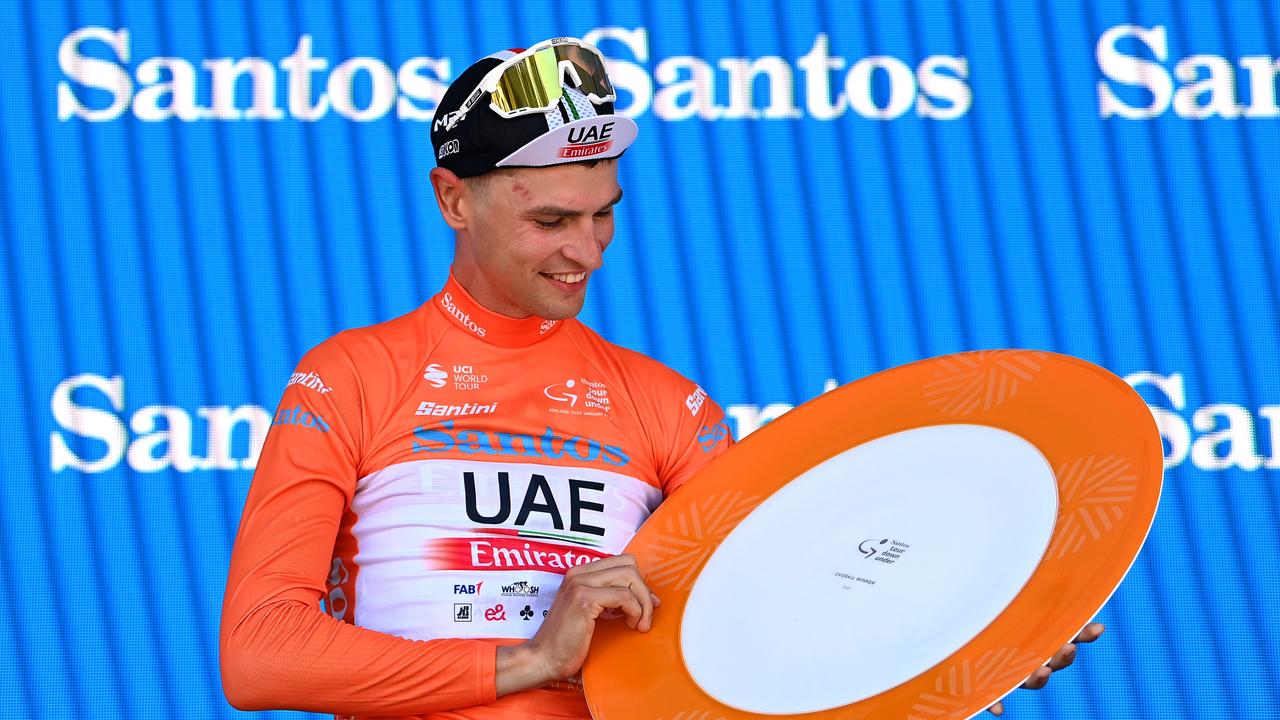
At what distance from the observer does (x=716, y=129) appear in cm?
261

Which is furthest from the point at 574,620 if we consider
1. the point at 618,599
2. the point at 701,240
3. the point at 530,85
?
the point at 701,240

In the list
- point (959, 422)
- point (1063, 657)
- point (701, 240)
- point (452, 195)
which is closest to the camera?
point (1063, 657)

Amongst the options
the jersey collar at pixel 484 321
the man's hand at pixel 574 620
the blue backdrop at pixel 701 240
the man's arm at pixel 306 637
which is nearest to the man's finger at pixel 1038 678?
the man's hand at pixel 574 620

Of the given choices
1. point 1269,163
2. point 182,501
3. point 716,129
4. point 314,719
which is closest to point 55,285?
point 182,501

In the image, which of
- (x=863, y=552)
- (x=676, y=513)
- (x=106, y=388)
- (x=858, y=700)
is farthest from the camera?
(x=106, y=388)

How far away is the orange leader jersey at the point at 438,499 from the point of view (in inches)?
53.7

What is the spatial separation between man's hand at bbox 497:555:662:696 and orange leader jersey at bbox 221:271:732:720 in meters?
0.03

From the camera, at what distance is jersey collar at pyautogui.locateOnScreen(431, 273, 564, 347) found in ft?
5.35

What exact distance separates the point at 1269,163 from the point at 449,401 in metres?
1.74

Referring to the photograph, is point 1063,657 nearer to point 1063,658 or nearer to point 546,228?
point 1063,658

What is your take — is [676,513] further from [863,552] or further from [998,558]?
[998,558]

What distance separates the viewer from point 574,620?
4.46 ft

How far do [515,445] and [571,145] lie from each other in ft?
1.09

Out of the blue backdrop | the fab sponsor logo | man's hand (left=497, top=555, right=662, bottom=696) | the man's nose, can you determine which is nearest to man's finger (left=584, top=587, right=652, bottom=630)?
man's hand (left=497, top=555, right=662, bottom=696)
